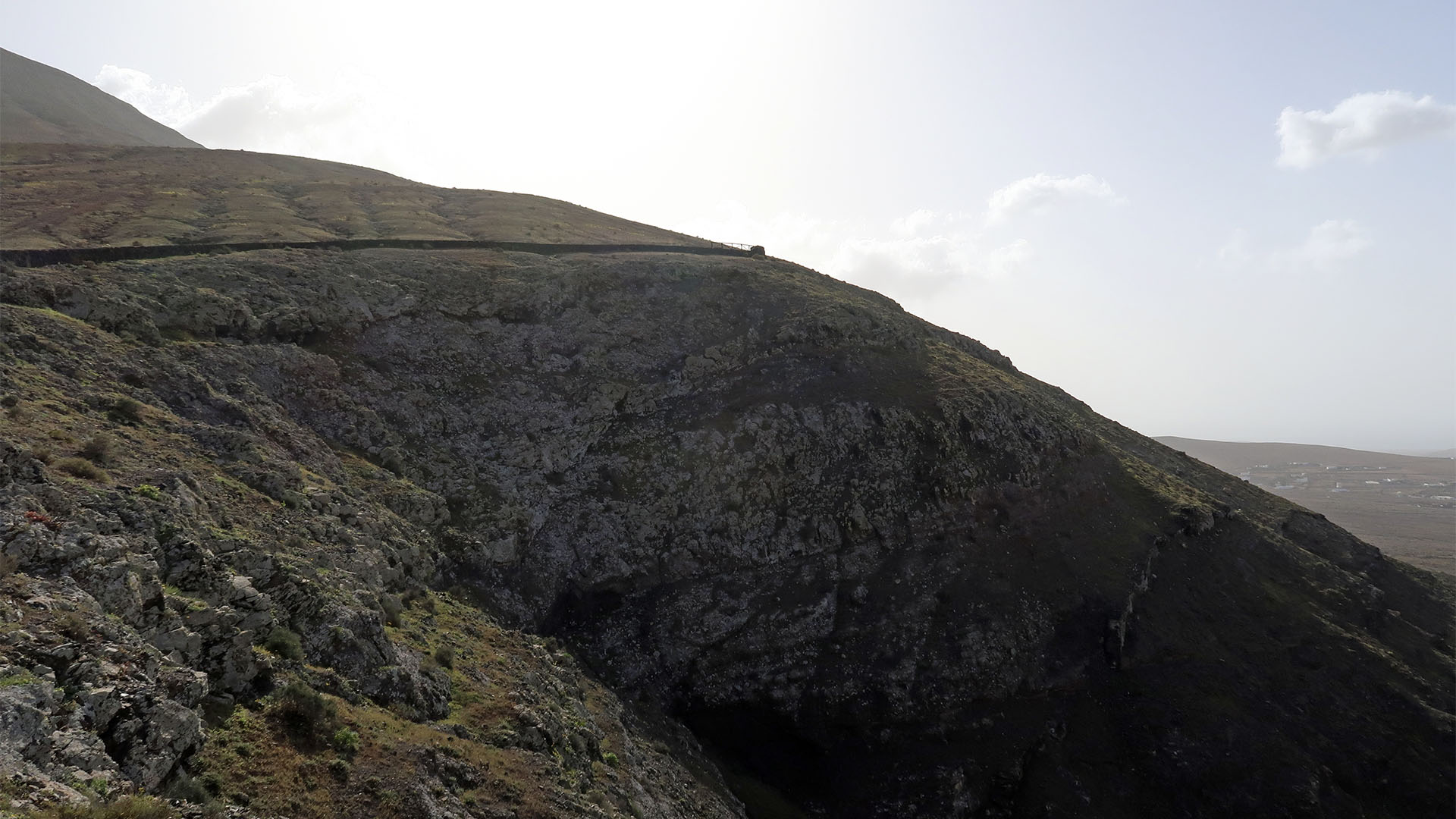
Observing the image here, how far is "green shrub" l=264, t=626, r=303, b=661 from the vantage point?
16.3 metres

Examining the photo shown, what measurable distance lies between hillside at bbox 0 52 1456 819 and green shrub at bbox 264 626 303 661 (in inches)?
3.8

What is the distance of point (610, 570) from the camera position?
120 feet

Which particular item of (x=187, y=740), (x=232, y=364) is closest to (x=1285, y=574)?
(x=187, y=740)

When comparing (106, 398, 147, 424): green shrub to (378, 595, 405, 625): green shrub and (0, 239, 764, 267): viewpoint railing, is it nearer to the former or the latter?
(378, 595, 405, 625): green shrub

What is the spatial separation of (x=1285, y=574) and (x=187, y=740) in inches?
2198

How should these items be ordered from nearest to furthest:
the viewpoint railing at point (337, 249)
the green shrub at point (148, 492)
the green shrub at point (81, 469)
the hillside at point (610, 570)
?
the hillside at point (610, 570) → the green shrub at point (81, 469) → the green shrub at point (148, 492) → the viewpoint railing at point (337, 249)

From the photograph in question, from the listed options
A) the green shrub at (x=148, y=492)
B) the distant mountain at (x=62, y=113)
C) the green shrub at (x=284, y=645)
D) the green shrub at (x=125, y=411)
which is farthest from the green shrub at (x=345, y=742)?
the distant mountain at (x=62, y=113)

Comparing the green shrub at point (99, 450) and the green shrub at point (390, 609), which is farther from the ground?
the green shrub at point (99, 450)

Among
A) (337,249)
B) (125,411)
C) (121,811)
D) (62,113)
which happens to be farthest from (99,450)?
(62,113)

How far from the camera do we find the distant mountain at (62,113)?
354 feet

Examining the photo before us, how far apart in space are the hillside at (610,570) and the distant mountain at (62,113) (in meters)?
73.9

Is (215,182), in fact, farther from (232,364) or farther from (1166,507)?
(1166,507)

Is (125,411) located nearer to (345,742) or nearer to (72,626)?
(72,626)

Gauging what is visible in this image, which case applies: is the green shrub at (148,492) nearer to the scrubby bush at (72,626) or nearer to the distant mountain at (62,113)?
the scrubby bush at (72,626)
